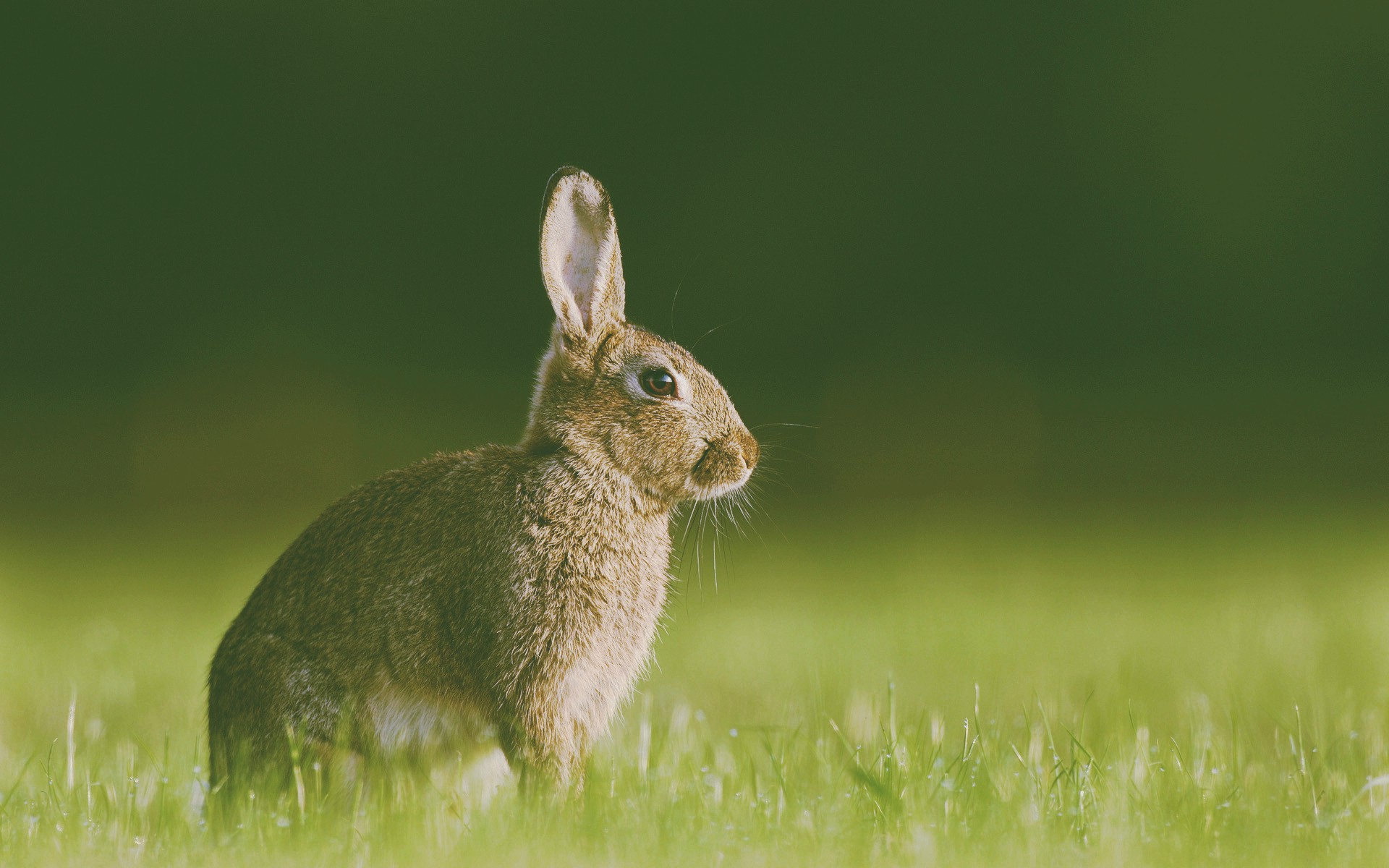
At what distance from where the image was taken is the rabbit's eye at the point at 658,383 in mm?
3809

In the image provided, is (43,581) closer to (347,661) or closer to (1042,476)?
(347,661)

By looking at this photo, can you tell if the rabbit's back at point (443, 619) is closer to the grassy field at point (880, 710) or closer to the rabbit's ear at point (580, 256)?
the grassy field at point (880, 710)

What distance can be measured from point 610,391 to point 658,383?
135mm

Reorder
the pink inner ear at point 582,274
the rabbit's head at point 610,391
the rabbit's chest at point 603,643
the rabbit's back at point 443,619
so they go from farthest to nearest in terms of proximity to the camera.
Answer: the pink inner ear at point 582,274 < the rabbit's head at point 610,391 < the rabbit's chest at point 603,643 < the rabbit's back at point 443,619

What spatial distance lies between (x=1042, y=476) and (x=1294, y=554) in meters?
2.27

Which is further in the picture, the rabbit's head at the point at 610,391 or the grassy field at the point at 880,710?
the rabbit's head at the point at 610,391

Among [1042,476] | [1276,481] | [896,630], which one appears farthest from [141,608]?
[1276,481]

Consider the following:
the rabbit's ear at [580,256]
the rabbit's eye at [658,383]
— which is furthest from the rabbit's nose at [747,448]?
the rabbit's ear at [580,256]

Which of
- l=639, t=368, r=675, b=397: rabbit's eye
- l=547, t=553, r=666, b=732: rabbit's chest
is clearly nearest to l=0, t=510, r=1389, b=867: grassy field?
l=547, t=553, r=666, b=732: rabbit's chest

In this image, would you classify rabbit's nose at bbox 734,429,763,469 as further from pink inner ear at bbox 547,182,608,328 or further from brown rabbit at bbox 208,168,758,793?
pink inner ear at bbox 547,182,608,328

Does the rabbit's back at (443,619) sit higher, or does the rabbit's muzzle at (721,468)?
the rabbit's muzzle at (721,468)

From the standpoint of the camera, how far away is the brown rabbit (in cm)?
334

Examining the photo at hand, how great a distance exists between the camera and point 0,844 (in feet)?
9.21

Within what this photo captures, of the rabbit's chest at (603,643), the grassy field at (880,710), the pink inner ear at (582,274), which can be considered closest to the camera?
the grassy field at (880,710)
